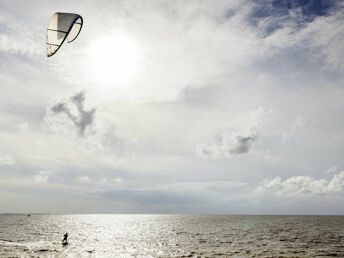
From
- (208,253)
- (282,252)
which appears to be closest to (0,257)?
(208,253)

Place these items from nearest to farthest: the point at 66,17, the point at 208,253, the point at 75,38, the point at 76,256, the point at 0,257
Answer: the point at 66,17
the point at 75,38
the point at 0,257
the point at 76,256
the point at 208,253

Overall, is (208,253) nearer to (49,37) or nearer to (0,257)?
(0,257)

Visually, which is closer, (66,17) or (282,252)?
(66,17)

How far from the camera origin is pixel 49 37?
17.0 metres

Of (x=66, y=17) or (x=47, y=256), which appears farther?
(x=47, y=256)

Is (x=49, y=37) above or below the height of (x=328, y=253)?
above

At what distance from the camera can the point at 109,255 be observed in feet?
104

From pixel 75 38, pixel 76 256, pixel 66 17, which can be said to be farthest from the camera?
pixel 76 256

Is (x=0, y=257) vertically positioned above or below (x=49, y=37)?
below

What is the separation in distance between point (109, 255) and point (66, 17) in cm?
2772

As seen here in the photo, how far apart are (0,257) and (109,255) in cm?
1198

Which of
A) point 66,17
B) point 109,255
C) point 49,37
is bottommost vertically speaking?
point 109,255

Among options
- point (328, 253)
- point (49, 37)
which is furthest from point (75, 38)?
point (328, 253)

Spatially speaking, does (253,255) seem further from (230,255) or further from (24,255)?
(24,255)
